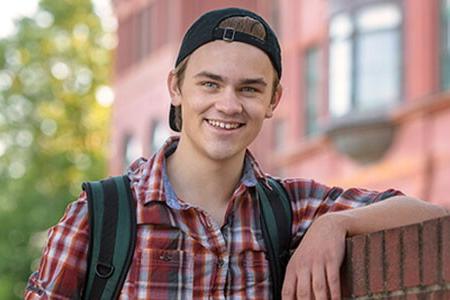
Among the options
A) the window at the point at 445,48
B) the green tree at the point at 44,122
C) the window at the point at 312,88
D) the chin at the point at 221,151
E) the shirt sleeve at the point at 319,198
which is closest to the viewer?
the chin at the point at 221,151

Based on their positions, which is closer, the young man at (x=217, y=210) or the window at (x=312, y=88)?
the young man at (x=217, y=210)

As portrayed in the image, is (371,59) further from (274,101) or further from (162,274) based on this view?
(162,274)

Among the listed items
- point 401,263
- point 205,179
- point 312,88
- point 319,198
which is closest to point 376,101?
point 312,88

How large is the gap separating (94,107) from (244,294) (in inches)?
2000

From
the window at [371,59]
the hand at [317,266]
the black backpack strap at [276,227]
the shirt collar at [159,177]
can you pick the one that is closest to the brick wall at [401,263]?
the hand at [317,266]

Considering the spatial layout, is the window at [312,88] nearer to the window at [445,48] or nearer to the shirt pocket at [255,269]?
the window at [445,48]

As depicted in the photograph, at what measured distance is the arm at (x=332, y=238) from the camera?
16.0 ft

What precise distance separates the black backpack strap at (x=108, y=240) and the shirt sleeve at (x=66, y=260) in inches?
1.1

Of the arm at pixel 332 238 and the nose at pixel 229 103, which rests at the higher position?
the nose at pixel 229 103

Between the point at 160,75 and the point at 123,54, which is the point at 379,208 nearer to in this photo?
the point at 160,75

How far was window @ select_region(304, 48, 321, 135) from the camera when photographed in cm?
3817

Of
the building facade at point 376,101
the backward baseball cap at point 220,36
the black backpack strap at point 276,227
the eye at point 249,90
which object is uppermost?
the building facade at point 376,101

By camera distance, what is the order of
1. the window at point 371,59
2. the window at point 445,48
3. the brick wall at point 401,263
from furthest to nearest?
the window at point 371,59 < the window at point 445,48 < the brick wall at point 401,263

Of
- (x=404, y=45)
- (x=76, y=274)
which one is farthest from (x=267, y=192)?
(x=404, y=45)
